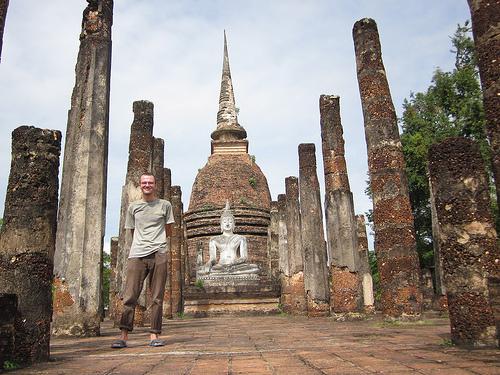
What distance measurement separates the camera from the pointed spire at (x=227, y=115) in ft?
95.1

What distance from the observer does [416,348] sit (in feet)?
13.6

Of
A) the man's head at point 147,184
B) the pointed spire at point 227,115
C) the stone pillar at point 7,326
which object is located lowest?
the stone pillar at point 7,326

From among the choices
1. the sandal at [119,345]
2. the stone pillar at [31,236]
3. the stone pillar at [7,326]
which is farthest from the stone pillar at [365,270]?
the stone pillar at [7,326]

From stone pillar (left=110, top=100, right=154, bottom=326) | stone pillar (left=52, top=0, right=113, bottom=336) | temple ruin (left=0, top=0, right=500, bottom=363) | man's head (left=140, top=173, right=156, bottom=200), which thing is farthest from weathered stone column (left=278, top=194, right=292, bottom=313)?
man's head (left=140, top=173, right=156, bottom=200)

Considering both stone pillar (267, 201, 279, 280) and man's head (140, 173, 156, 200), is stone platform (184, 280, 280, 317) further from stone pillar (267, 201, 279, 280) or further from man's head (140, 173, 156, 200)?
man's head (140, 173, 156, 200)

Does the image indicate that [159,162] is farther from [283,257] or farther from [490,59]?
[490,59]

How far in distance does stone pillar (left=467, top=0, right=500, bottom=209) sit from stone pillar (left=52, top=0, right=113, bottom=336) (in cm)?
501

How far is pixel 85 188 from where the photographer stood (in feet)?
23.2

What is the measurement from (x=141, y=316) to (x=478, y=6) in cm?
743

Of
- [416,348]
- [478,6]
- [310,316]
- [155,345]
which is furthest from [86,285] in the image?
[310,316]

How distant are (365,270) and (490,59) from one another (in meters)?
11.3

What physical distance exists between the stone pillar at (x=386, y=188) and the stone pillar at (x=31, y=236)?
227 inches

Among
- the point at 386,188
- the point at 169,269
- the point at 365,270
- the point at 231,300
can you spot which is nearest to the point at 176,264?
the point at 169,269

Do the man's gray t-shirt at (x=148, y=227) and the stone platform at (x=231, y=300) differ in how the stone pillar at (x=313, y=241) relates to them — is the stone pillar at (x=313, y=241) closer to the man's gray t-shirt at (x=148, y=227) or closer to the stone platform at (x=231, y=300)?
the stone platform at (x=231, y=300)
